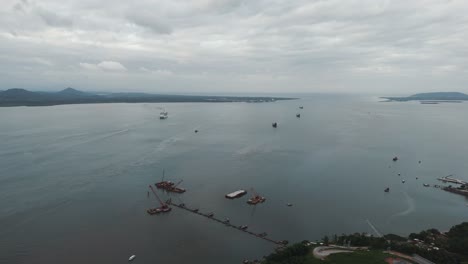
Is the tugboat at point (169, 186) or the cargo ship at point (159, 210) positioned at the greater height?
the tugboat at point (169, 186)

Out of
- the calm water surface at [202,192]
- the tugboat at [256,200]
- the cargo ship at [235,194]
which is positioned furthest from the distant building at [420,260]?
the cargo ship at [235,194]

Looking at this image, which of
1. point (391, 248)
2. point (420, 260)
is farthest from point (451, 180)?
point (420, 260)

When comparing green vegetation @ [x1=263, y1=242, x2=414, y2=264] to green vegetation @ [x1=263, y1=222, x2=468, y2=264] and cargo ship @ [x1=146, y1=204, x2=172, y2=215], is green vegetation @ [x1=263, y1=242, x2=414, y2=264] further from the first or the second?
cargo ship @ [x1=146, y1=204, x2=172, y2=215]

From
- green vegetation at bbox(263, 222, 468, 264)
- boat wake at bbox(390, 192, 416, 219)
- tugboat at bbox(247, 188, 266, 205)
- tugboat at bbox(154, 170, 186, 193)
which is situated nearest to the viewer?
green vegetation at bbox(263, 222, 468, 264)

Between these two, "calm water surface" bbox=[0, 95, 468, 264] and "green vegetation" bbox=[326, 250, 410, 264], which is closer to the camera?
"green vegetation" bbox=[326, 250, 410, 264]

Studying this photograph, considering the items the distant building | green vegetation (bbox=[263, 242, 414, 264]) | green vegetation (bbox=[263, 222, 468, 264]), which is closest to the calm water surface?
green vegetation (bbox=[263, 222, 468, 264])

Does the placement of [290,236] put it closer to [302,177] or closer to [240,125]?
[302,177]

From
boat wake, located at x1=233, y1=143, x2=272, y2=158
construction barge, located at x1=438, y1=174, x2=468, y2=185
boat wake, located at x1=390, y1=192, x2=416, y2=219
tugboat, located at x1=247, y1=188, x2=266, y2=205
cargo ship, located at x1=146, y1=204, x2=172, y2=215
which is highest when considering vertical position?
boat wake, located at x1=233, y1=143, x2=272, y2=158

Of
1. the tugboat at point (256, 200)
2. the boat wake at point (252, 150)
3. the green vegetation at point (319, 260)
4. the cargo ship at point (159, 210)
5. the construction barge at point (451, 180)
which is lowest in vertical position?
the construction barge at point (451, 180)

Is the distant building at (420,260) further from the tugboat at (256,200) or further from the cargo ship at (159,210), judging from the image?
the cargo ship at (159,210)
